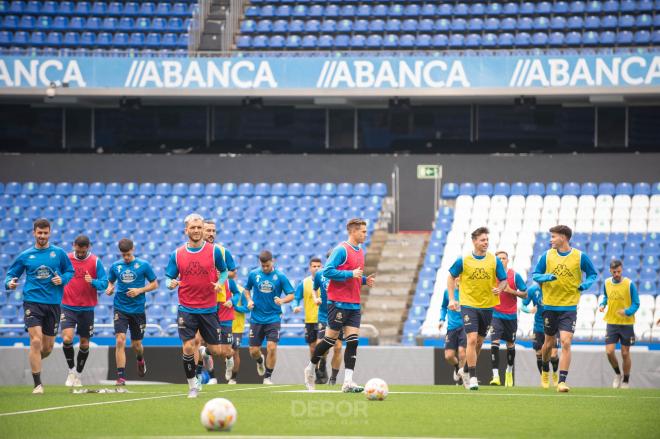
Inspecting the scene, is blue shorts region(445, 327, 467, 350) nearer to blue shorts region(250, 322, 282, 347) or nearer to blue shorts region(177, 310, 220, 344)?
blue shorts region(250, 322, 282, 347)

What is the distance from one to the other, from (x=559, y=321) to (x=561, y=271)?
0.74m

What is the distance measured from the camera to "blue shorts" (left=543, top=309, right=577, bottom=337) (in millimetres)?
15867

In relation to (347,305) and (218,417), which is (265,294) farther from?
(218,417)

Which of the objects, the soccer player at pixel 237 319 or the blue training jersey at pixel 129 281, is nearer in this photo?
the blue training jersey at pixel 129 281

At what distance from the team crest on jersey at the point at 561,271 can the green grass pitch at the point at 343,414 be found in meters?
1.75

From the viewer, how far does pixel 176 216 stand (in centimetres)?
3253

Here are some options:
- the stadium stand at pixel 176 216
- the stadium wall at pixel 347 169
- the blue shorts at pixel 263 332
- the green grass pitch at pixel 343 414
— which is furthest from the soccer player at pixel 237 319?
the stadium wall at pixel 347 169

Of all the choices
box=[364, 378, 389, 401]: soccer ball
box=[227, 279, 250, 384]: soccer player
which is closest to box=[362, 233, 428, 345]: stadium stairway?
box=[227, 279, 250, 384]: soccer player

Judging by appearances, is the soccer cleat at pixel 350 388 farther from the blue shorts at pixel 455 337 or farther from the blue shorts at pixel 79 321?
the blue shorts at pixel 79 321

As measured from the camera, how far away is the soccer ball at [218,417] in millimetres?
9992

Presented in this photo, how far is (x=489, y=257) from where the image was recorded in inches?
644

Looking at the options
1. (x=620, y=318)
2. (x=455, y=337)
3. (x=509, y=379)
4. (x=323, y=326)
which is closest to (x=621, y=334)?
(x=620, y=318)

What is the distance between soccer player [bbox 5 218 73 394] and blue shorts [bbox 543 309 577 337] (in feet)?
22.9

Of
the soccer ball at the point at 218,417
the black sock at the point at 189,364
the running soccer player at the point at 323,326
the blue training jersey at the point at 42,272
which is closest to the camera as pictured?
the soccer ball at the point at 218,417
